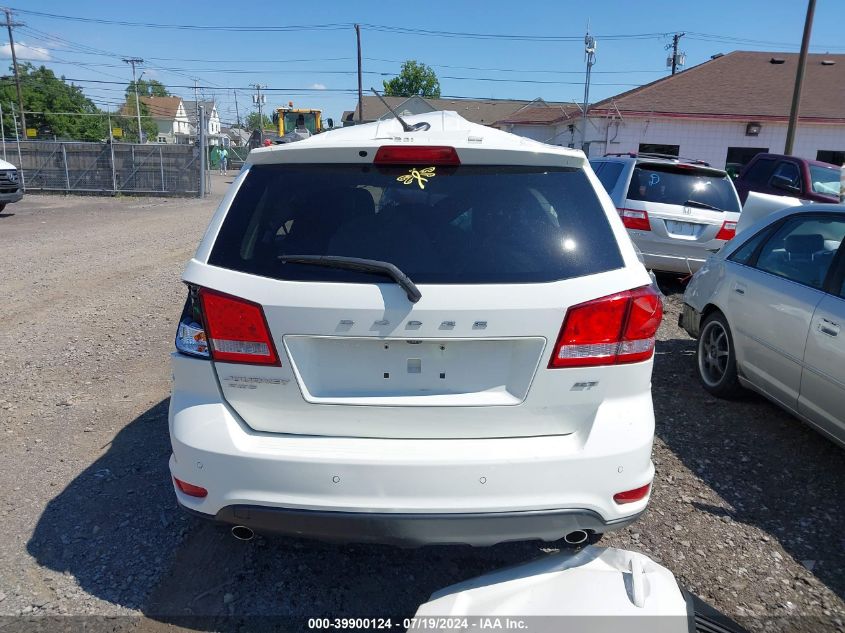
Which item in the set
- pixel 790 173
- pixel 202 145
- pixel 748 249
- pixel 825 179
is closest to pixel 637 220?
pixel 748 249

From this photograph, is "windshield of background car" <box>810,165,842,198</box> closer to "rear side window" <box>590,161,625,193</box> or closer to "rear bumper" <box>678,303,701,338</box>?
"rear side window" <box>590,161,625,193</box>

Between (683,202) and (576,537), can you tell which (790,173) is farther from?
(576,537)

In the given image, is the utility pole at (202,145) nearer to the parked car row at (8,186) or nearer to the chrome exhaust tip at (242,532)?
the parked car row at (8,186)

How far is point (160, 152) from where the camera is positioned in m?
25.1

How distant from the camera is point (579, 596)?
2.26 metres

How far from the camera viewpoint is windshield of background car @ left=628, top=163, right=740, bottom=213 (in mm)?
8734

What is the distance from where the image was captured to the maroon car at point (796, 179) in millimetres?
11805

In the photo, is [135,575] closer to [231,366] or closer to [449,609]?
[231,366]

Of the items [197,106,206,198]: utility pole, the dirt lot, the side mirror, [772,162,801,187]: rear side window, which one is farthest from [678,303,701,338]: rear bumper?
[197,106,206,198]: utility pole

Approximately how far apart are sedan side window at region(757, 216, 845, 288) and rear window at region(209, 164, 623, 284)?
2.44 meters

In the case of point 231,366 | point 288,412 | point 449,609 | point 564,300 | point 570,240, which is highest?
point 570,240

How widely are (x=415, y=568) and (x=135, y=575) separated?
4.05 ft

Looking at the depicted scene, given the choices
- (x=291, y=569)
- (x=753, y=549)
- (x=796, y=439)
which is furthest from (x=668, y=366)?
(x=291, y=569)

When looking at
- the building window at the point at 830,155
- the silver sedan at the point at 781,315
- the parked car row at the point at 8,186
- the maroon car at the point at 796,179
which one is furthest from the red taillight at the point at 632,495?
the building window at the point at 830,155
